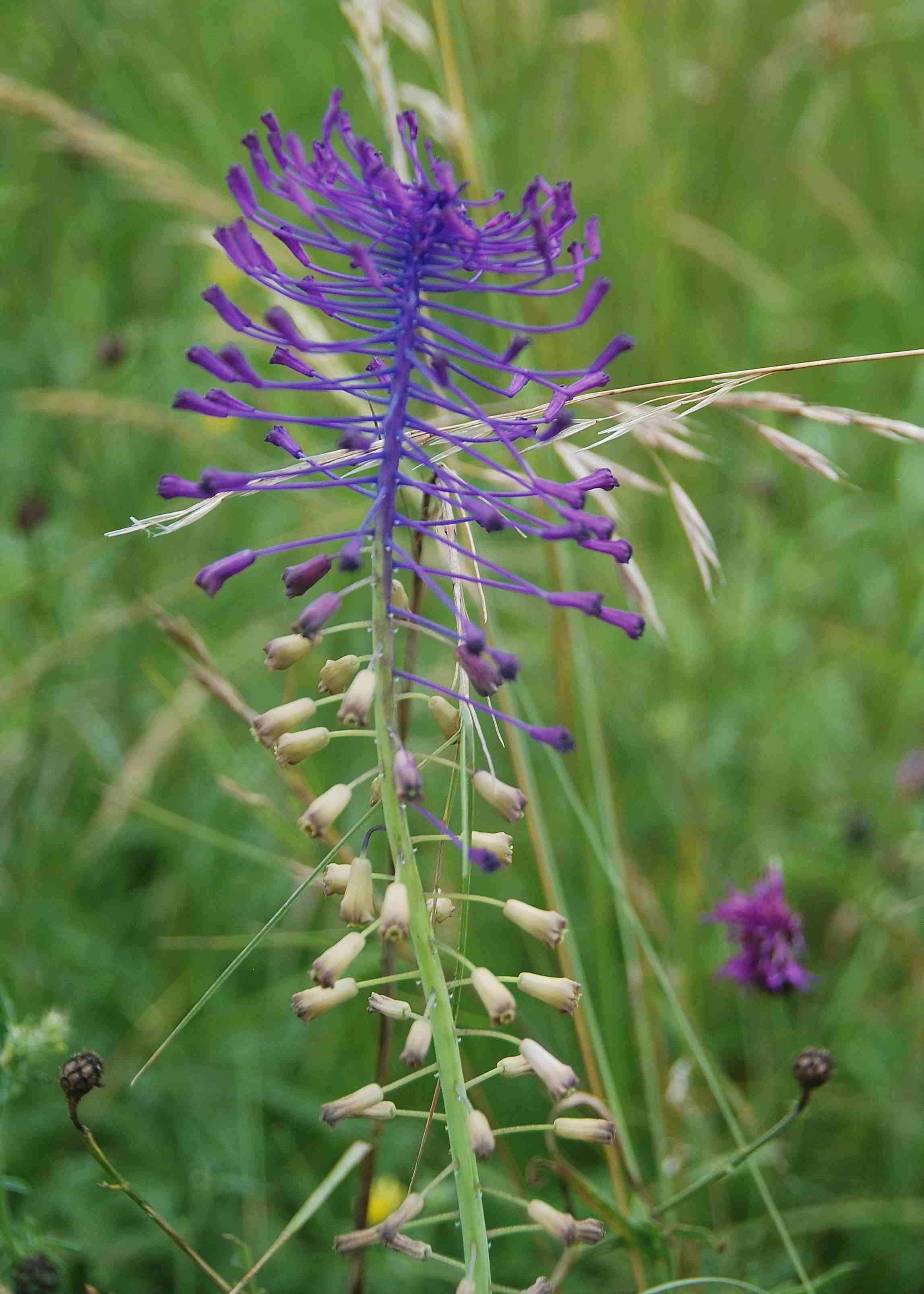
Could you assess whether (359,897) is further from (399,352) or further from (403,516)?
(399,352)

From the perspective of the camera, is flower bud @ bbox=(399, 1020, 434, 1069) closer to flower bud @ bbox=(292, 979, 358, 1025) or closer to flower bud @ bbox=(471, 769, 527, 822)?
flower bud @ bbox=(292, 979, 358, 1025)

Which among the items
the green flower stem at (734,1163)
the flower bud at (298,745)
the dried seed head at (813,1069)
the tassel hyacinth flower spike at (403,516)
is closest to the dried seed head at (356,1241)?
the tassel hyacinth flower spike at (403,516)

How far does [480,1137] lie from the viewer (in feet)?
4.54

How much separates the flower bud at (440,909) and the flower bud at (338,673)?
0.29m

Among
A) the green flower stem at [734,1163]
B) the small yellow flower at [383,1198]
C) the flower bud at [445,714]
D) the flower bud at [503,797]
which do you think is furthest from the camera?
the small yellow flower at [383,1198]

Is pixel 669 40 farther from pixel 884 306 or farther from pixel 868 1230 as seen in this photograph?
pixel 868 1230

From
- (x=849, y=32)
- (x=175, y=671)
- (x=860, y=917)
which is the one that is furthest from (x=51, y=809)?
(x=849, y=32)

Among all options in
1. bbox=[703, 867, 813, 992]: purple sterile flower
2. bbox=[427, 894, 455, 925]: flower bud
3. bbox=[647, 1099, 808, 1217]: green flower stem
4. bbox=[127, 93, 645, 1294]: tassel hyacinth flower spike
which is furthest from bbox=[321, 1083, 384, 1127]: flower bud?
bbox=[703, 867, 813, 992]: purple sterile flower

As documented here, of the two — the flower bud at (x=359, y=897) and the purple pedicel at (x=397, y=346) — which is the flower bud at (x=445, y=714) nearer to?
the purple pedicel at (x=397, y=346)

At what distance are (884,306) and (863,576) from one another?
1398 millimetres

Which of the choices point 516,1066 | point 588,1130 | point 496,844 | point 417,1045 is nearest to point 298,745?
point 496,844

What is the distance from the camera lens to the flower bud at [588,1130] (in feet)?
4.87

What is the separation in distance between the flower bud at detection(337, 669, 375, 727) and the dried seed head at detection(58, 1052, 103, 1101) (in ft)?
2.37

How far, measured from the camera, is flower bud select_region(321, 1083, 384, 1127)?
1.43 metres
